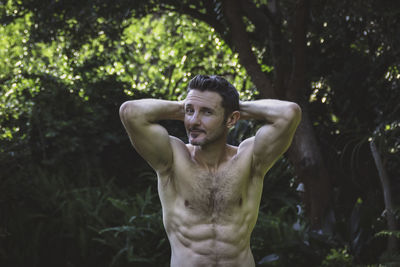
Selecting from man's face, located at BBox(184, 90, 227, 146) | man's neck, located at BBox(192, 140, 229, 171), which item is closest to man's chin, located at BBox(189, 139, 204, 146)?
man's face, located at BBox(184, 90, 227, 146)

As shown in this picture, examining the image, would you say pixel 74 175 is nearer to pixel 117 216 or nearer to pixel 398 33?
pixel 117 216

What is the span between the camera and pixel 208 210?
9.09ft

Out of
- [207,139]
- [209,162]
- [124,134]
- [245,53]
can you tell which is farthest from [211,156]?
[124,134]

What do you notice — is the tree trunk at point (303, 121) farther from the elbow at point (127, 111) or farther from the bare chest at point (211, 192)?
the elbow at point (127, 111)

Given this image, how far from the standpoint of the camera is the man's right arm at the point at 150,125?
8.85 ft

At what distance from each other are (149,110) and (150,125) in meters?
0.08

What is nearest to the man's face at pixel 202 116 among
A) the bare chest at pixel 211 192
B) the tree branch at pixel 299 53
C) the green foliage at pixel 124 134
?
the bare chest at pixel 211 192

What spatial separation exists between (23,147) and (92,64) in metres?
1.58

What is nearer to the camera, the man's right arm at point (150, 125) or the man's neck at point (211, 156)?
the man's right arm at point (150, 125)

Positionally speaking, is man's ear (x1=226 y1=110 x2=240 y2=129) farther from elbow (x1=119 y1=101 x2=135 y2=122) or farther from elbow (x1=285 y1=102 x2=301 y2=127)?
elbow (x1=119 y1=101 x2=135 y2=122)

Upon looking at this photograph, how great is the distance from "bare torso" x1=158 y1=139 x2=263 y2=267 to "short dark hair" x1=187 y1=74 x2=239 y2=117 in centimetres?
28

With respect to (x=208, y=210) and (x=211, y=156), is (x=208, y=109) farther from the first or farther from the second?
(x=208, y=210)

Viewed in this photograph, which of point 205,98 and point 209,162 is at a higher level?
point 205,98

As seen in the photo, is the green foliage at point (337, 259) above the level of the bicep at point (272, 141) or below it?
below
